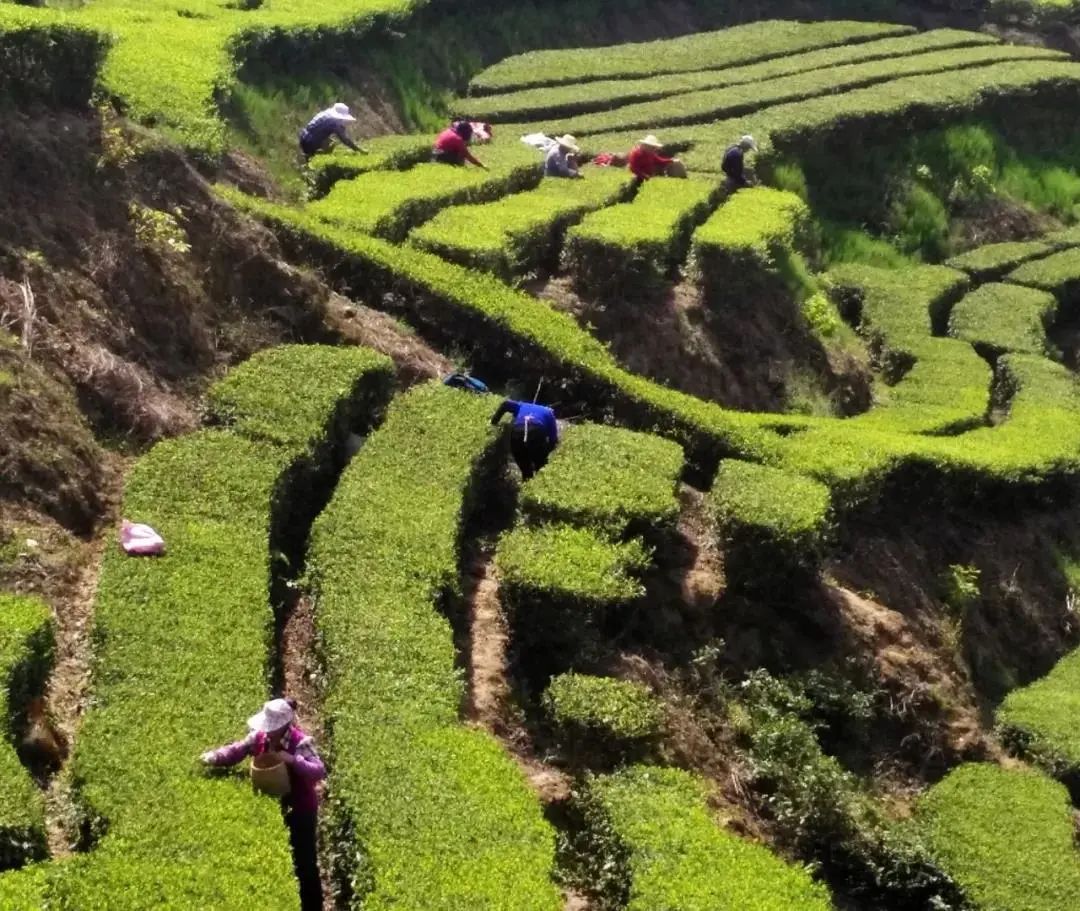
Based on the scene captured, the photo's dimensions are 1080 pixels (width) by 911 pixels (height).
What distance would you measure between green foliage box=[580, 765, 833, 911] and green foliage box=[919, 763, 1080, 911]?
2.68 metres

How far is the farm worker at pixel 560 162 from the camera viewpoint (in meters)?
22.1

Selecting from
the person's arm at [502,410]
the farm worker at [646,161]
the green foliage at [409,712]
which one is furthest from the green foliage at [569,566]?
the farm worker at [646,161]

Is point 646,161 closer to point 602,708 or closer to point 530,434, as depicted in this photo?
point 530,434

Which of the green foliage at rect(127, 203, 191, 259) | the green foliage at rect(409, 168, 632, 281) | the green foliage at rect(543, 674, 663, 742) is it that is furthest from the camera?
the green foliage at rect(409, 168, 632, 281)

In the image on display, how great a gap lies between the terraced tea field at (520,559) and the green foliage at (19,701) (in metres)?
0.03

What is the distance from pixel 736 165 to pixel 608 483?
37.4 ft

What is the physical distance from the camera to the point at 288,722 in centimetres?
848

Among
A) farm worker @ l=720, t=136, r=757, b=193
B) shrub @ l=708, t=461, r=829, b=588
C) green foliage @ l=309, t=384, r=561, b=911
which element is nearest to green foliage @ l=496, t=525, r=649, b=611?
green foliage @ l=309, t=384, r=561, b=911

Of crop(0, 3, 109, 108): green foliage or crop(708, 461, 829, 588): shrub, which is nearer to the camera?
crop(708, 461, 829, 588): shrub

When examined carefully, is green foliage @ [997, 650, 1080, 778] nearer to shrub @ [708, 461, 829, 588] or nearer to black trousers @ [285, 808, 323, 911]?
shrub @ [708, 461, 829, 588]

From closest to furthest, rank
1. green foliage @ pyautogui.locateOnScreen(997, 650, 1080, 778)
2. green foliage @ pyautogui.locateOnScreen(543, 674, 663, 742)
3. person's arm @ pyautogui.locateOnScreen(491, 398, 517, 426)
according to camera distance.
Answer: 1. green foliage @ pyautogui.locateOnScreen(543, 674, 663, 742)
2. green foliage @ pyautogui.locateOnScreen(997, 650, 1080, 778)
3. person's arm @ pyautogui.locateOnScreen(491, 398, 517, 426)

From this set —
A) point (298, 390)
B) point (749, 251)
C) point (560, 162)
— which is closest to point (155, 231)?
point (298, 390)

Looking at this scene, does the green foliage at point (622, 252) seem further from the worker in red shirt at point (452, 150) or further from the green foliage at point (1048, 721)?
the green foliage at point (1048, 721)

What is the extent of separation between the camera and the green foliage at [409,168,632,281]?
17.8 m
